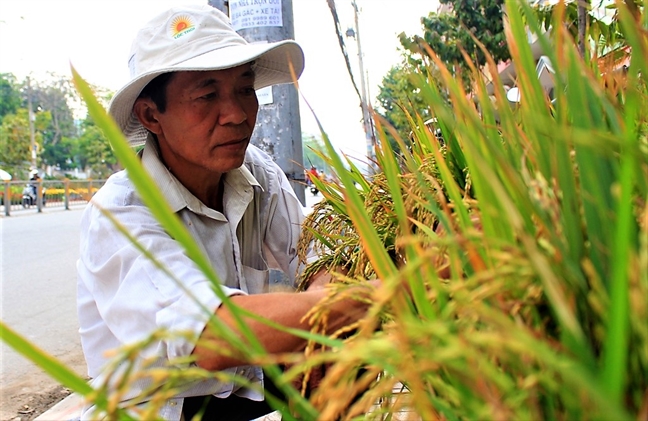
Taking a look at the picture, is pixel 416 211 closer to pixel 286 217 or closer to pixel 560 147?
pixel 560 147

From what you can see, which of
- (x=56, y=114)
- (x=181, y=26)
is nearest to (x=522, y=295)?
(x=181, y=26)

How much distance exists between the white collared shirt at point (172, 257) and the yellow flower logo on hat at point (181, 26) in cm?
34

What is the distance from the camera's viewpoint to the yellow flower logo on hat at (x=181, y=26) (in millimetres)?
1620

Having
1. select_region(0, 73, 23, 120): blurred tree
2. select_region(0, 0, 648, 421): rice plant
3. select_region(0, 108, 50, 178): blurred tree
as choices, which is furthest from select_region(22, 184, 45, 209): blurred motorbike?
select_region(0, 73, 23, 120): blurred tree

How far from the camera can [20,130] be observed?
34.6 metres

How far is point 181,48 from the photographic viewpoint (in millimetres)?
1591

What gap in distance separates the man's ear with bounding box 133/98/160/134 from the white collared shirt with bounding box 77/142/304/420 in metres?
0.06

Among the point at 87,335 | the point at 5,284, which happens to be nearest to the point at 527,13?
the point at 87,335

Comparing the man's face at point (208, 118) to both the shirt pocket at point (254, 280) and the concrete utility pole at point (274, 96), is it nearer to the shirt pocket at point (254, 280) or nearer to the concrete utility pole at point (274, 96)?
the shirt pocket at point (254, 280)

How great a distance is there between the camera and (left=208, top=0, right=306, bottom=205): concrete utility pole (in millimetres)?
2996

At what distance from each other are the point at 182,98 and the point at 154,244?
0.52 metres

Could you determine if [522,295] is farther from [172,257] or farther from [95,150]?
[95,150]

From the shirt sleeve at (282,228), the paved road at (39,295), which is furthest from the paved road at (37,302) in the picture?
the shirt sleeve at (282,228)

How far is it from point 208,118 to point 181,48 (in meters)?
0.20
